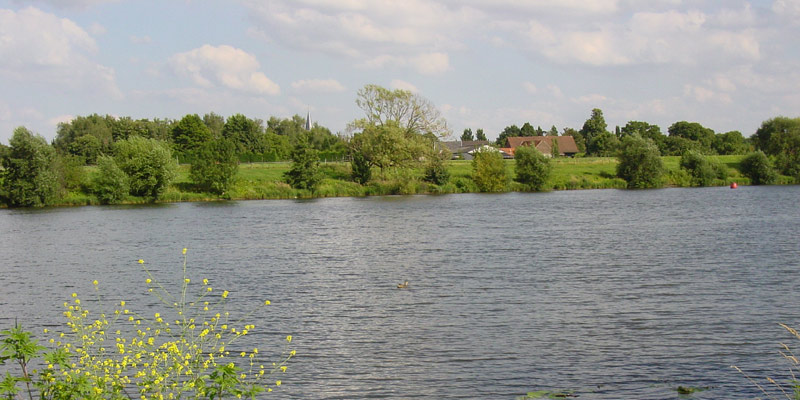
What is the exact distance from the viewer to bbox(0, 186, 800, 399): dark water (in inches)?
559

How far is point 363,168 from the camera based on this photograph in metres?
83.6

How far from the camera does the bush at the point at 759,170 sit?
90.1 meters

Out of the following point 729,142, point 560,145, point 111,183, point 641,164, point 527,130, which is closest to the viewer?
point 111,183

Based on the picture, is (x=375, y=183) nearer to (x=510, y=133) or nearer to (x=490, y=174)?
(x=490, y=174)

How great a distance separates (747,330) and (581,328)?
3.85 meters

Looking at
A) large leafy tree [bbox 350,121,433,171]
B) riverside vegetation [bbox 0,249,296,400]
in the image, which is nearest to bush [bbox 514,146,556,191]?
large leafy tree [bbox 350,121,433,171]

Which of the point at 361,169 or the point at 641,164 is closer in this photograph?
the point at 361,169

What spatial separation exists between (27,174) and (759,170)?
Answer: 8494 cm

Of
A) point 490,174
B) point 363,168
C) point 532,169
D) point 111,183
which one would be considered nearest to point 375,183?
point 363,168

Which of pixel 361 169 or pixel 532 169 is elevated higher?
pixel 361 169

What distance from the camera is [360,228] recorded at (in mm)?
44281

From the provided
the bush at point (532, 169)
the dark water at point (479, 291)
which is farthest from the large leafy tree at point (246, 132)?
the dark water at point (479, 291)

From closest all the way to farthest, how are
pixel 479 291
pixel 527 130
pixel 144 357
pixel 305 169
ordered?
1. pixel 144 357
2. pixel 479 291
3. pixel 305 169
4. pixel 527 130

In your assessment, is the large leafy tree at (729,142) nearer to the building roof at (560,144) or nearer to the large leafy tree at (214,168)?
the building roof at (560,144)
